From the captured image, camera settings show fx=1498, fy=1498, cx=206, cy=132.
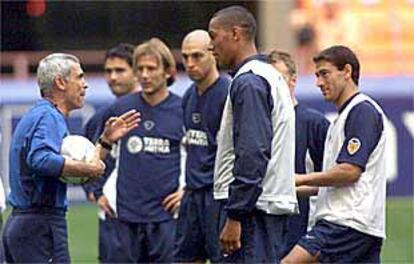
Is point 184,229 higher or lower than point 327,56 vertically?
lower

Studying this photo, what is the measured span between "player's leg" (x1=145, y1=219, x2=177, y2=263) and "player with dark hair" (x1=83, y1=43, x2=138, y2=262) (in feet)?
1.29

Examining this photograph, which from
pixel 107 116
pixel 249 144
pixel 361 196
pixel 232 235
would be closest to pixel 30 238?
pixel 232 235

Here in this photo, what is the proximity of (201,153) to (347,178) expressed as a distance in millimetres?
1855

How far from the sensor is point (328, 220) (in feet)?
32.0

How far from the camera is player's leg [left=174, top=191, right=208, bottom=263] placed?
1116cm

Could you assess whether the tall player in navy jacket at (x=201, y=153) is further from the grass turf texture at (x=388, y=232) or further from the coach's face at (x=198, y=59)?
the grass turf texture at (x=388, y=232)

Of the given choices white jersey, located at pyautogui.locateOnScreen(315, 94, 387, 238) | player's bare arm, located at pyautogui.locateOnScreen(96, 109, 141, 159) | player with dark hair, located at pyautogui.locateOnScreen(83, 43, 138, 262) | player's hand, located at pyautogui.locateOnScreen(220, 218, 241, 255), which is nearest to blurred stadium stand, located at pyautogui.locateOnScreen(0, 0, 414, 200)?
player with dark hair, located at pyautogui.locateOnScreen(83, 43, 138, 262)

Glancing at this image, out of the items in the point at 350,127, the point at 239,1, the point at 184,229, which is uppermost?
the point at 239,1

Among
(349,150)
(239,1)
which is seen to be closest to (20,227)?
(349,150)

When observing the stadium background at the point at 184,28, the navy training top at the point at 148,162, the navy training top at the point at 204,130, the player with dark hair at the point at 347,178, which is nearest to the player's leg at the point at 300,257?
the player with dark hair at the point at 347,178

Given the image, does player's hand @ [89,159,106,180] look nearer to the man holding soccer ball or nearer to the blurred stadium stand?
the man holding soccer ball

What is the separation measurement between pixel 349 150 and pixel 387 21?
54.2 ft

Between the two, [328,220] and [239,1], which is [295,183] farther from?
[239,1]

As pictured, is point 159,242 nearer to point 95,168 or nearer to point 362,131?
point 95,168
